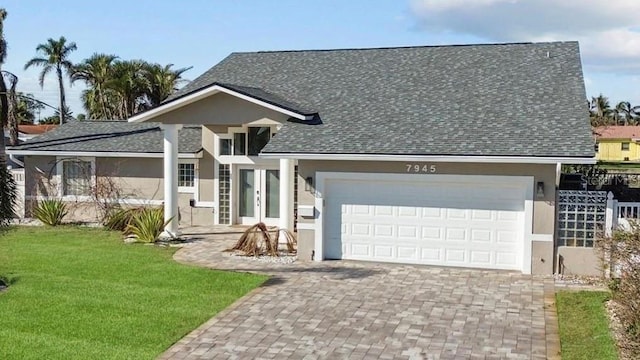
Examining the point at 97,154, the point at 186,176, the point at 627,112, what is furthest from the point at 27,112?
the point at 627,112

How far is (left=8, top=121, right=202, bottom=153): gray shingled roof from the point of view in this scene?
71.6ft

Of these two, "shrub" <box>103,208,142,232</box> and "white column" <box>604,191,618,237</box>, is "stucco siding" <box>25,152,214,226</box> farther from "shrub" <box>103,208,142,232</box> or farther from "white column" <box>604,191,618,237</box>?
"white column" <box>604,191,618,237</box>

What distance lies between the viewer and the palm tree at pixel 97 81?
A: 46.6m

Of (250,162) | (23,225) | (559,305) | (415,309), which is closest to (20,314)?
(415,309)

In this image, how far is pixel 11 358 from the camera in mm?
8086

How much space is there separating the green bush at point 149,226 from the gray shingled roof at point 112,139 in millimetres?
3454

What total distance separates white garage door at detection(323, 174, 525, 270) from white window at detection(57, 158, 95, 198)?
Result: 36.4 feet

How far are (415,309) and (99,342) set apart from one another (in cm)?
527

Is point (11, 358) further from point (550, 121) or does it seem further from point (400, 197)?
point (550, 121)

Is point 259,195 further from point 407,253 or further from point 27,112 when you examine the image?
point 27,112

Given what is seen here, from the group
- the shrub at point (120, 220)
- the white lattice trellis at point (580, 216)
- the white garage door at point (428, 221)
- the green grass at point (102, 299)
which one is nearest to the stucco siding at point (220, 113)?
the white garage door at point (428, 221)

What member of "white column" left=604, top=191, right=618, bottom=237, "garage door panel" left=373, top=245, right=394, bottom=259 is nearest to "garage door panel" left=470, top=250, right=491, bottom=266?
"garage door panel" left=373, top=245, right=394, bottom=259

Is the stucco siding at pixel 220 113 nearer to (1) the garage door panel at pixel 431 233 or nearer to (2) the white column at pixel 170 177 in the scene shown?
(2) the white column at pixel 170 177

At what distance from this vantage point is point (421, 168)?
14.6m
